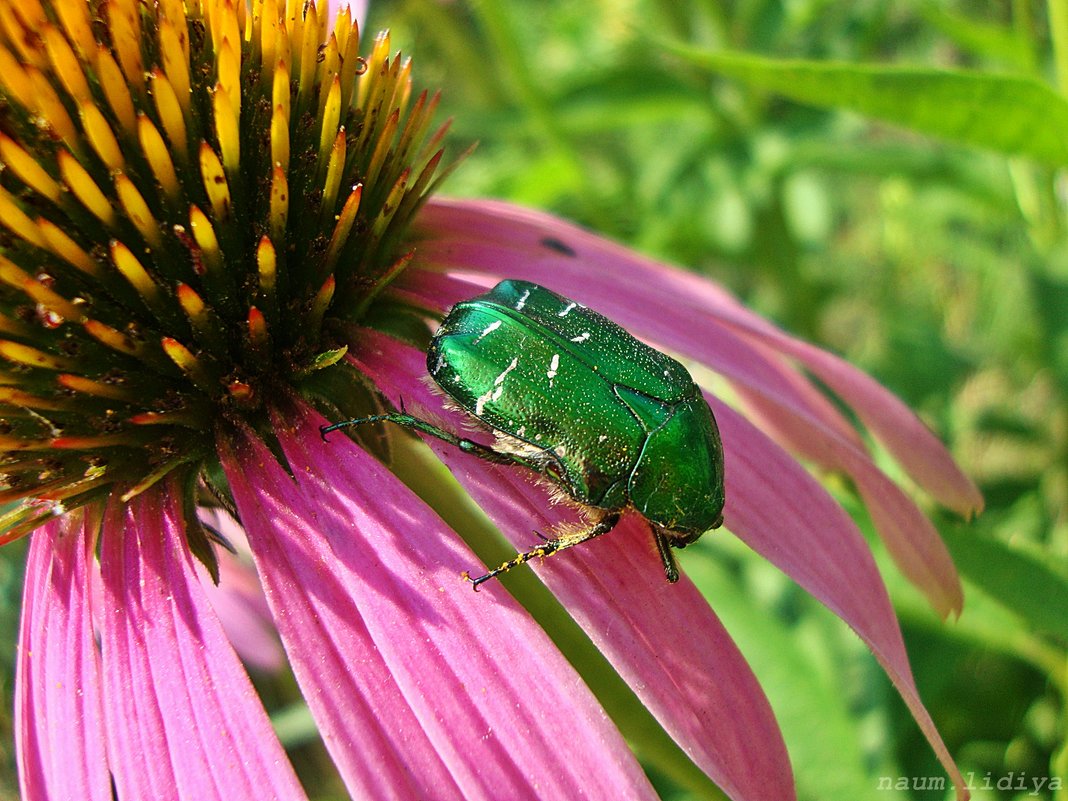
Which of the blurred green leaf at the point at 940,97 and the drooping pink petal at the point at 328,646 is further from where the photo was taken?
the blurred green leaf at the point at 940,97

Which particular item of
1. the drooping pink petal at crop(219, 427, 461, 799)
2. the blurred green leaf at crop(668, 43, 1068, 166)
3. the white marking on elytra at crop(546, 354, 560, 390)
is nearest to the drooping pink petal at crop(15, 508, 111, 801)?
the drooping pink petal at crop(219, 427, 461, 799)

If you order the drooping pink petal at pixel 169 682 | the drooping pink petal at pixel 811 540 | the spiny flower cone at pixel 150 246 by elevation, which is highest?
the spiny flower cone at pixel 150 246

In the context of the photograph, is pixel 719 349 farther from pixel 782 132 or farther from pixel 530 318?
pixel 782 132

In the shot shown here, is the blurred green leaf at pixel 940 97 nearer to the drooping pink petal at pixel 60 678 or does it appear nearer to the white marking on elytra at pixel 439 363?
the white marking on elytra at pixel 439 363

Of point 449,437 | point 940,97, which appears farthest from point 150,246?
point 940,97

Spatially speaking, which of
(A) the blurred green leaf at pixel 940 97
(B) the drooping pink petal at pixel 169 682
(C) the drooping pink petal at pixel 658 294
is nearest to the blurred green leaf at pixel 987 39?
(A) the blurred green leaf at pixel 940 97

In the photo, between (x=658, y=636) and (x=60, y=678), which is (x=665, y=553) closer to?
(x=658, y=636)

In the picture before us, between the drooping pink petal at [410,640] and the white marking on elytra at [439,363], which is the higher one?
the white marking on elytra at [439,363]

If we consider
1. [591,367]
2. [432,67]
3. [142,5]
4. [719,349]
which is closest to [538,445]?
[591,367]
